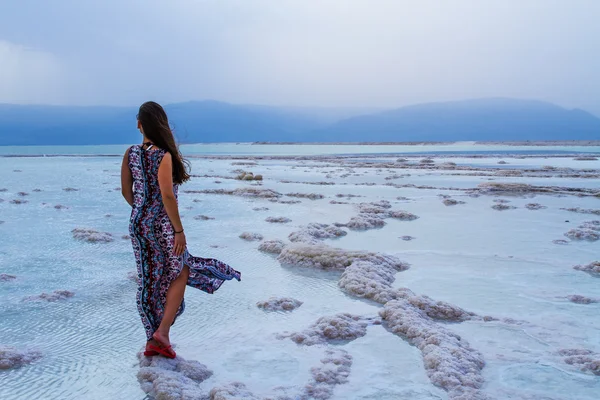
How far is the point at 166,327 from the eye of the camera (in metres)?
3.54

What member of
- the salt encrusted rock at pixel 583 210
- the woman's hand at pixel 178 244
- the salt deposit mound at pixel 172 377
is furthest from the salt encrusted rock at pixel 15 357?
the salt encrusted rock at pixel 583 210

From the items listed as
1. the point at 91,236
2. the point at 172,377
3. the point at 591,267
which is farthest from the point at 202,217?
the point at 172,377

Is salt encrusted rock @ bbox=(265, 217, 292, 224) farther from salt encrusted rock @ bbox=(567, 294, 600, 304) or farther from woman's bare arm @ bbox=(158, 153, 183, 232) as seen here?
woman's bare arm @ bbox=(158, 153, 183, 232)

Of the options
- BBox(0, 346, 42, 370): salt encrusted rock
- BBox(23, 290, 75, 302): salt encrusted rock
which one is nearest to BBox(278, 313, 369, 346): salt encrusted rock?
BBox(0, 346, 42, 370): salt encrusted rock

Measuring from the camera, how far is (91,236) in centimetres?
813

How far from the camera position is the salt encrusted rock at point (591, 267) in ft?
20.0

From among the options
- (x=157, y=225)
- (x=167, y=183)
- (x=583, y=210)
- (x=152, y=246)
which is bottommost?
(x=583, y=210)

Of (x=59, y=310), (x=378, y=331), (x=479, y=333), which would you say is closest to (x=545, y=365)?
(x=479, y=333)

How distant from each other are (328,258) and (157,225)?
3.33m

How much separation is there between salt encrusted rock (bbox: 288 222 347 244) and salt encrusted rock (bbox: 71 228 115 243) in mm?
2928

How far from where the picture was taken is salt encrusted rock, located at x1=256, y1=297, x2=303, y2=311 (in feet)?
15.8

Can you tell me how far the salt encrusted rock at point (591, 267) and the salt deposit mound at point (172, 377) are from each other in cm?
489

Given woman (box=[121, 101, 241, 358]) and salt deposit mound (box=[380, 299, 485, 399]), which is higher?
woman (box=[121, 101, 241, 358])

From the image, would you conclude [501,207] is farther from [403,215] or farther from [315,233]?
[315,233]
